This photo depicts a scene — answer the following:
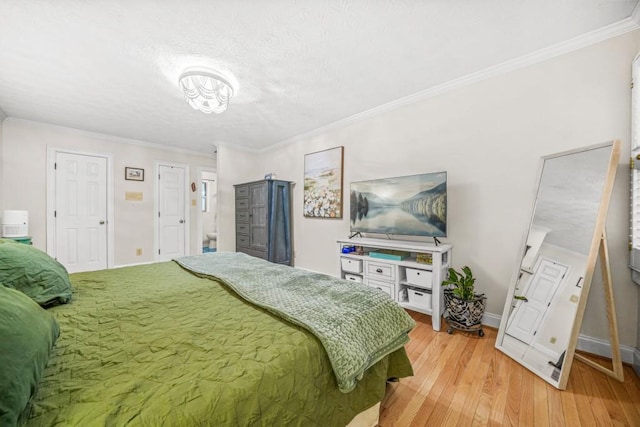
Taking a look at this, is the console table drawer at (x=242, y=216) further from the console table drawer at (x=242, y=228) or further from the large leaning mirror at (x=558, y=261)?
the large leaning mirror at (x=558, y=261)

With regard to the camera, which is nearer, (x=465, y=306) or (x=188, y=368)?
(x=188, y=368)

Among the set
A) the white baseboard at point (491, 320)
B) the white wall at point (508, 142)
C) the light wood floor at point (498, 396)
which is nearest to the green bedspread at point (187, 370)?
the light wood floor at point (498, 396)

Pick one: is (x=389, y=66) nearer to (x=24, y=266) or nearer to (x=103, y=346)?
(x=103, y=346)

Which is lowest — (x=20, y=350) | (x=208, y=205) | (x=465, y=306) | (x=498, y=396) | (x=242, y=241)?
(x=498, y=396)

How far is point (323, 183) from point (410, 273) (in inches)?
76.3

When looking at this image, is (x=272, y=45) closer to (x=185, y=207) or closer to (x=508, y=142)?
(x=508, y=142)

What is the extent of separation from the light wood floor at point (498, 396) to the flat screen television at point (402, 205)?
1.15 meters

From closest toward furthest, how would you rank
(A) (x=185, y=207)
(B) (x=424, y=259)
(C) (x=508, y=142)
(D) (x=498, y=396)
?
(D) (x=498, y=396) < (C) (x=508, y=142) < (B) (x=424, y=259) < (A) (x=185, y=207)

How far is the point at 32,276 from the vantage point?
1.23 meters

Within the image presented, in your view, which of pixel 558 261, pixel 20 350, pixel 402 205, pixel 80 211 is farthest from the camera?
pixel 80 211

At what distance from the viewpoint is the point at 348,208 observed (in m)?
3.56

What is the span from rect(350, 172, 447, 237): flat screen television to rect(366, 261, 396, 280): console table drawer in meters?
0.40

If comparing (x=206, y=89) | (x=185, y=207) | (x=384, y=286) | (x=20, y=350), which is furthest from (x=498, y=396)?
(x=185, y=207)

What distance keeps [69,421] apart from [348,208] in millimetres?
3195
